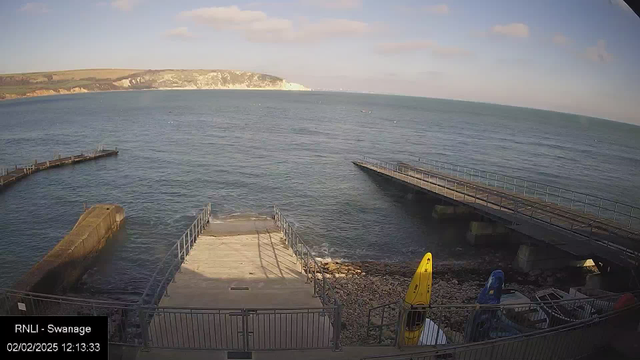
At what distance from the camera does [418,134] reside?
93.5m

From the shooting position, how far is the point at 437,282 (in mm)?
19781

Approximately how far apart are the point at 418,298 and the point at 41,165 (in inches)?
1913

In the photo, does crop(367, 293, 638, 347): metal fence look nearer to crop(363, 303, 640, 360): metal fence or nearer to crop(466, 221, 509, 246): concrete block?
crop(363, 303, 640, 360): metal fence

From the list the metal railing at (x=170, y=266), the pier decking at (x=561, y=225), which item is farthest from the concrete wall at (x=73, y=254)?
the pier decking at (x=561, y=225)

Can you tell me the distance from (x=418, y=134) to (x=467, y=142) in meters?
13.5

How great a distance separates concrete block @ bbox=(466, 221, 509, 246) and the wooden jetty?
40.5 metres

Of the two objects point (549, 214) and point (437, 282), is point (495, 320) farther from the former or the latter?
point (549, 214)

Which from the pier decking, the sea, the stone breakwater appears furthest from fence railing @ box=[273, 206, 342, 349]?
the pier decking

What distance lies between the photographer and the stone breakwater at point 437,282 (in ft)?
53.4

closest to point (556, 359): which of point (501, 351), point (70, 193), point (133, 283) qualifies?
point (501, 351)

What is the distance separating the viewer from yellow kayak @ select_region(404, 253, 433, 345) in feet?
29.2

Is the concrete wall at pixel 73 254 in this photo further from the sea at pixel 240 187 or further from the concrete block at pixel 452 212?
the concrete block at pixel 452 212

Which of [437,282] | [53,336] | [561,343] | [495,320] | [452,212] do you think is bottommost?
[437,282]

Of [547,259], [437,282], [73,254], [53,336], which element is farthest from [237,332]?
[547,259]
